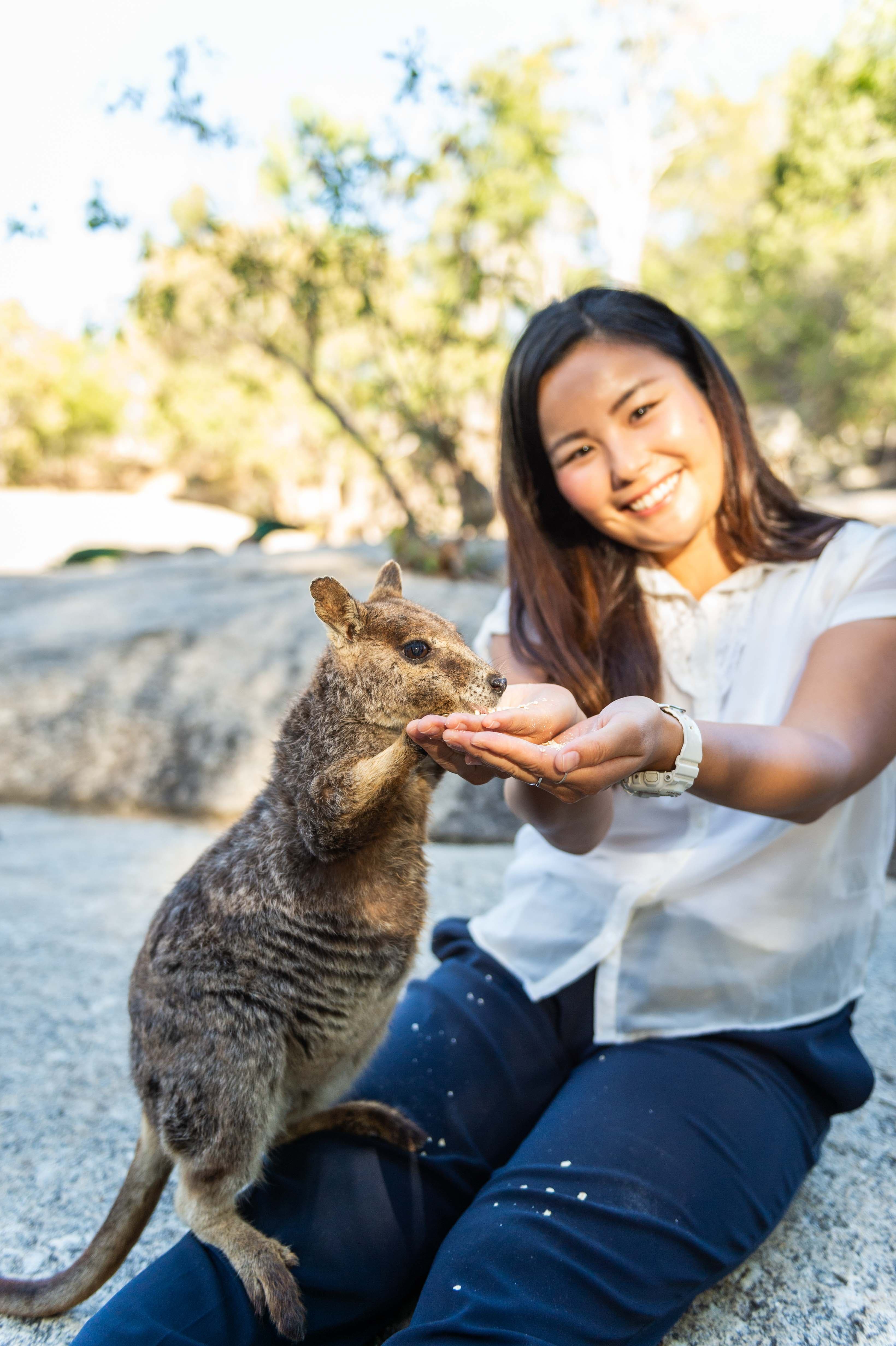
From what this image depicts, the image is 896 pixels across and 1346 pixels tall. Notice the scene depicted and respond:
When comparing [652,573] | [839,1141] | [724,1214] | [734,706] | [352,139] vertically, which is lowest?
[839,1141]

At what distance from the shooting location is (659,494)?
6.83ft

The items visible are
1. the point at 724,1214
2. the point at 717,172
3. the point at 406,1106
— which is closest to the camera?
the point at 724,1214

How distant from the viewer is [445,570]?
7.19m

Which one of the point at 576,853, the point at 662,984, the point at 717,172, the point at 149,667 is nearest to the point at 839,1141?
the point at 662,984

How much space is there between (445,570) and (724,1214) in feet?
19.3

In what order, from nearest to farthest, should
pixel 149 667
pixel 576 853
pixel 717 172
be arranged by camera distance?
pixel 576 853 → pixel 149 667 → pixel 717 172

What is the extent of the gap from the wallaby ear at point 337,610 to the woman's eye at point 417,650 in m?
0.12

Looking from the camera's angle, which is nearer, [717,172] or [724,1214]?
[724,1214]

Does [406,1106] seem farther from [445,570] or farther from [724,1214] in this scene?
[445,570]

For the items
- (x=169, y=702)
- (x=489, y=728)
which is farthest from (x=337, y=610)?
(x=169, y=702)

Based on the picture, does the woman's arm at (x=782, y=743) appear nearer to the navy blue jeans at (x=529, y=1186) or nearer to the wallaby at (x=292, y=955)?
the wallaby at (x=292, y=955)

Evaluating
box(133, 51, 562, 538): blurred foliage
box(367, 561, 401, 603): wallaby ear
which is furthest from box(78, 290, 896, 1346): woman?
box(133, 51, 562, 538): blurred foliage

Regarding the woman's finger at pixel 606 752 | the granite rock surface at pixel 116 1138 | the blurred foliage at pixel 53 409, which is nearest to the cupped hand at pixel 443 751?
the woman's finger at pixel 606 752

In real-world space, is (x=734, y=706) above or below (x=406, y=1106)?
above
